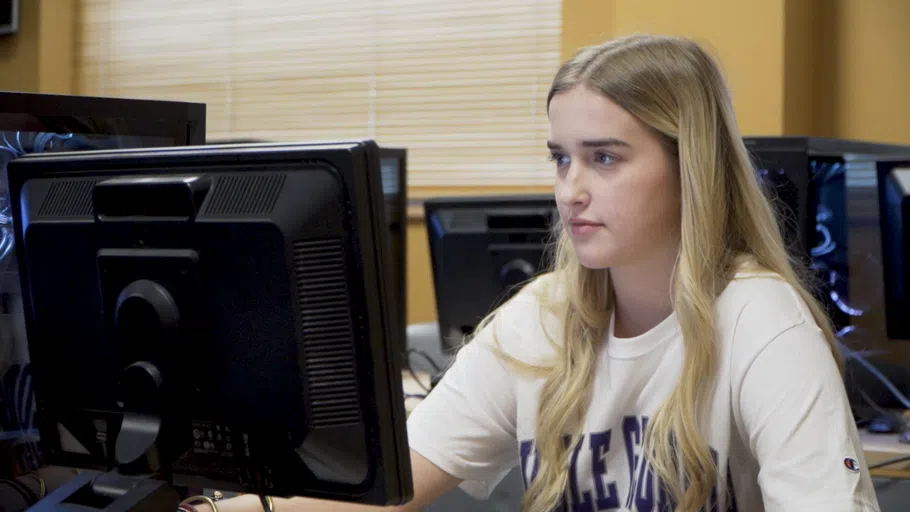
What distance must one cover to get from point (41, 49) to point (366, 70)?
1.52 m

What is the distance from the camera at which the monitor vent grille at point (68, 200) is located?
913 mm

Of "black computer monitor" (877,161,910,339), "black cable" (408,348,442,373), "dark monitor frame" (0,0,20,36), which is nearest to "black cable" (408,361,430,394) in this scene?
"black cable" (408,348,442,373)

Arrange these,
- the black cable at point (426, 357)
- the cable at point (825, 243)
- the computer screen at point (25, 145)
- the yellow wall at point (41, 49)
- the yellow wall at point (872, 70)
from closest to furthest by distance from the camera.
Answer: the computer screen at point (25, 145) < the cable at point (825, 243) < the black cable at point (426, 357) < the yellow wall at point (872, 70) < the yellow wall at point (41, 49)

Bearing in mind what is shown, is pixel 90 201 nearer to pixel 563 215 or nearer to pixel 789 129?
pixel 563 215

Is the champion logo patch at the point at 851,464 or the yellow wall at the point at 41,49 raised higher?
the yellow wall at the point at 41,49

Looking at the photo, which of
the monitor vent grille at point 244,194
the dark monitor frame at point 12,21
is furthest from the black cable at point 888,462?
the dark monitor frame at point 12,21

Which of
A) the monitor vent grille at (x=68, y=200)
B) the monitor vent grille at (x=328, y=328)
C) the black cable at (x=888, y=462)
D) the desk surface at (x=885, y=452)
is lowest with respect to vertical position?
the desk surface at (x=885, y=452)

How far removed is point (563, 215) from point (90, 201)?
60cm

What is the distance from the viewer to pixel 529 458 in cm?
143

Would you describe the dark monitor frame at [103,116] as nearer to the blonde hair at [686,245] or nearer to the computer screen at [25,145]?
the computer screen at [25,145]

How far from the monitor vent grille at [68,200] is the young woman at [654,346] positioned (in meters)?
0.39

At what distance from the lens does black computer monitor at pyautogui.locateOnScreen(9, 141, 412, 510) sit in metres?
0.80

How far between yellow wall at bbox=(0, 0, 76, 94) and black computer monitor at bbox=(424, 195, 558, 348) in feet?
8.92

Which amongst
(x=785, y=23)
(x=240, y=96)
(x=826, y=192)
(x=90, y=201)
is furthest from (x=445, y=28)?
(x=90, y=201)
